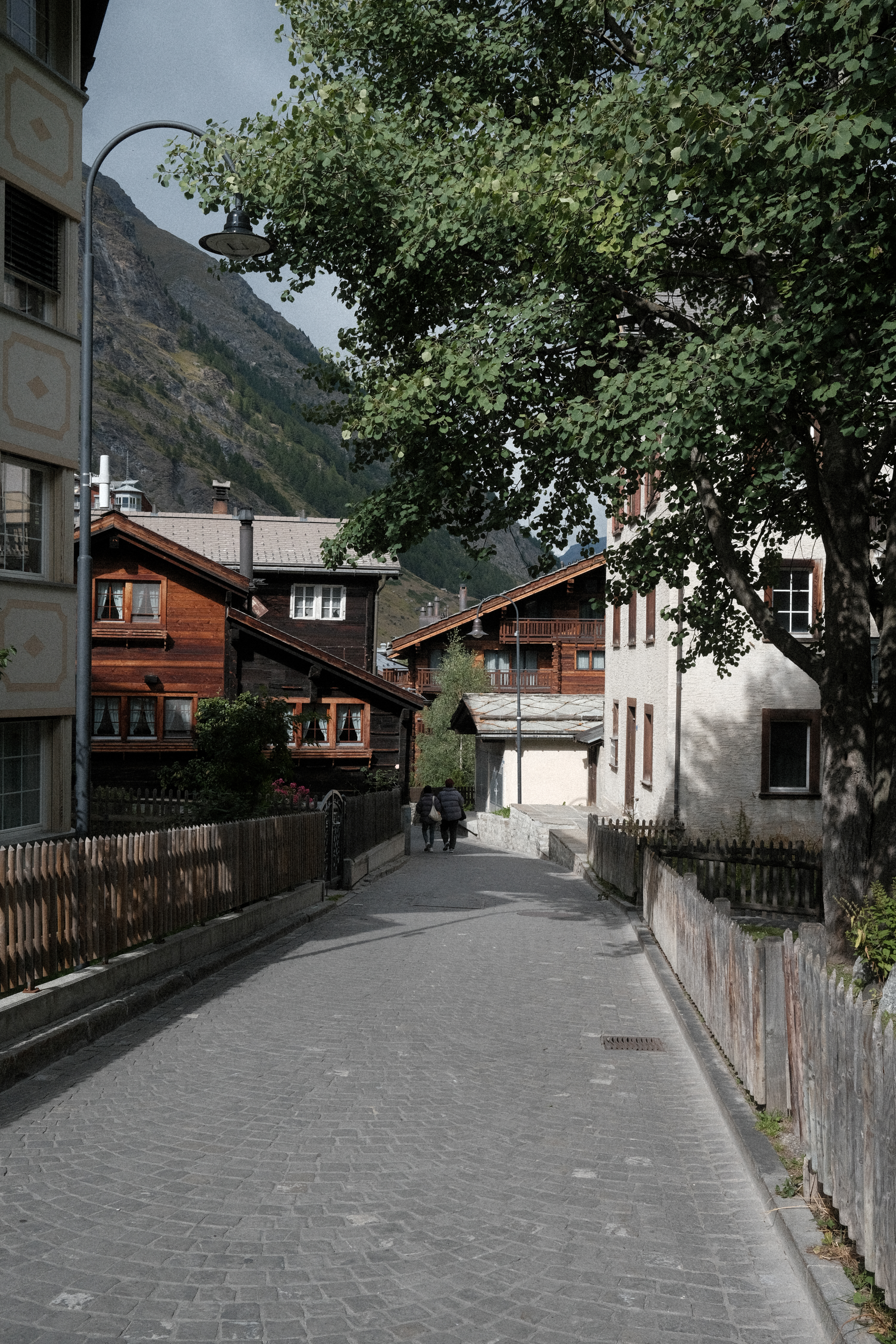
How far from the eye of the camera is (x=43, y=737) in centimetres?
1623

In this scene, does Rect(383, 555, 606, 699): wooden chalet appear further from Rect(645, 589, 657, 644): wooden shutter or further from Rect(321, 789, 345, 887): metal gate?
Rect(321, 789, 345, 887): metal gate

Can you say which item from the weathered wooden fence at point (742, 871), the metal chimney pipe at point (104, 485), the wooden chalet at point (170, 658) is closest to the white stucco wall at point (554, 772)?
the wooden chalet at point (170, 658)

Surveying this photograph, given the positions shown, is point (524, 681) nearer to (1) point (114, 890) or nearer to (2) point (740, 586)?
(2) point (740, 586)

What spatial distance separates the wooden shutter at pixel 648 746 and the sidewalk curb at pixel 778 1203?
61.6ft

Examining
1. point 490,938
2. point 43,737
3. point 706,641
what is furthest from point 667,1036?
point 43,737

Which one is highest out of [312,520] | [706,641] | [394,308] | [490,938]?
[312,520]

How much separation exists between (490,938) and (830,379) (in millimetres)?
8102

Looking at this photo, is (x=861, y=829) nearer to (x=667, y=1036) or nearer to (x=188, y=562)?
(x=667, y=1036)

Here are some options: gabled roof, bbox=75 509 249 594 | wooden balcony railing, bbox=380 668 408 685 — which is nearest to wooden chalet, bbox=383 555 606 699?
wooden balcony railing, bbox=380 668 408 685

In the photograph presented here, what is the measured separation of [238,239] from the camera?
1196 cm

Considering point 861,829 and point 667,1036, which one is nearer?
point 667,1036

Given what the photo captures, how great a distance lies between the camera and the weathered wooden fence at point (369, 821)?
887 inches

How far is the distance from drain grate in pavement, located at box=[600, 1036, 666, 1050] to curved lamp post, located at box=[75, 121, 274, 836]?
6018mm

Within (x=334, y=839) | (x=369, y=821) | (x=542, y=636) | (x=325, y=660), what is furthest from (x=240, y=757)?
(x=542, y=636)
